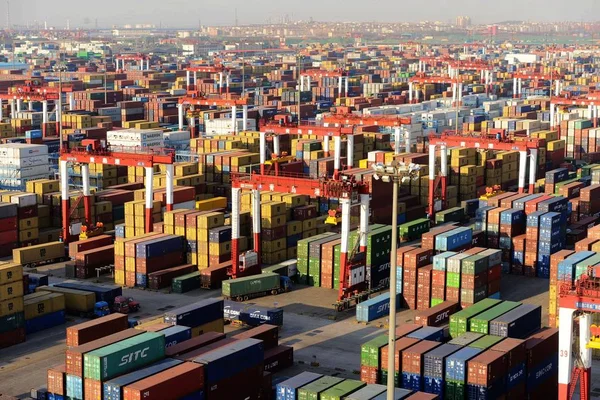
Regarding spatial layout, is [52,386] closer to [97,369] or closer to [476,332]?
[97,369]

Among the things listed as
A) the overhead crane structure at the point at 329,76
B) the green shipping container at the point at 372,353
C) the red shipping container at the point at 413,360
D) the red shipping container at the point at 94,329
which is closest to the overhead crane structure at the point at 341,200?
the red shipping container at the point at 94,329

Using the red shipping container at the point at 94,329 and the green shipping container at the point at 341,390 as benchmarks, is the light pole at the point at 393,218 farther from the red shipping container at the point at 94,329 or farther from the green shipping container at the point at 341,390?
the red shipping container at the point at 94,329

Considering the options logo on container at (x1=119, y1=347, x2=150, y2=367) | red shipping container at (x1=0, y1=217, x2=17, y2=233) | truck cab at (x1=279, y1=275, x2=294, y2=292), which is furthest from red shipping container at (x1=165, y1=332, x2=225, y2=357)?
red shipping container at (x1=0, y1=217, x2=17, y2=233)

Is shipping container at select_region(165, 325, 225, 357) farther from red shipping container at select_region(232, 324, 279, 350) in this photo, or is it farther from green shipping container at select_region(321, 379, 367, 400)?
green shipping container at select_region(321, 379, 367, 400)

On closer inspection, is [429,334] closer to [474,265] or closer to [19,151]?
[474,265]

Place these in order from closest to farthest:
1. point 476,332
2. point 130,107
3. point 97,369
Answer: point 97,369 → point 476,332 → point 130,107

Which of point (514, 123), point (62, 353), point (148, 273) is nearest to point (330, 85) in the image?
point (514, 123)

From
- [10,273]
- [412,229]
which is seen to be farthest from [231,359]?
[412,229]
